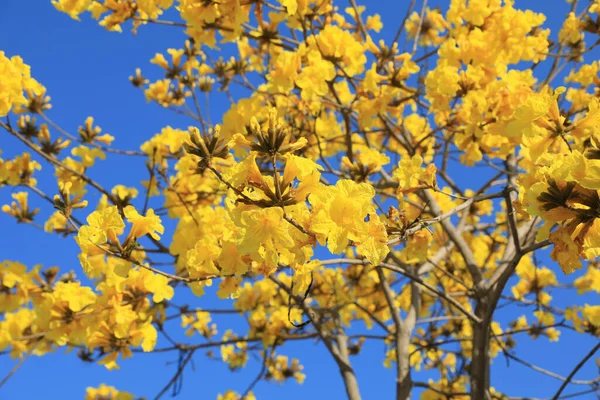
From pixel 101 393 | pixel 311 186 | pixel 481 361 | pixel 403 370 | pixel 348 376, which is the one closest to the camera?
pixel 311 186

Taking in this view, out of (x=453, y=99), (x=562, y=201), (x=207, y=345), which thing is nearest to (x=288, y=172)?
(x=562, y=201)

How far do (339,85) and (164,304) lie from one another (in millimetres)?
2423

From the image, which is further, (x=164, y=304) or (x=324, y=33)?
(x=164, y=304)

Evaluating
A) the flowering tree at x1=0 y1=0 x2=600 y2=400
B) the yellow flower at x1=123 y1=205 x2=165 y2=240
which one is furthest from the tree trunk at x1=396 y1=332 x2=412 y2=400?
the yellow flower at x1=123 y1=205 x2=165 y2=240

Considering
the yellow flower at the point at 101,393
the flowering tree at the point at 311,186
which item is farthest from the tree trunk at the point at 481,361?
the yellow flower at the point at 101,393

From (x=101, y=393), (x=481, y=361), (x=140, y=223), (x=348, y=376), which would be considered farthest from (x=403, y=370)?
(x=101, y=393)

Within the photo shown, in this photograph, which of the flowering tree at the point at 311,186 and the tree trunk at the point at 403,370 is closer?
the flowering tree at the point at 311,186

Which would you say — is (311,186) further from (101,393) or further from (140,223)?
(101,393)

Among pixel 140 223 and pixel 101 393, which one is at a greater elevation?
pixel 101 393

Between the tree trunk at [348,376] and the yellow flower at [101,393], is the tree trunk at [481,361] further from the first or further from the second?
the yellow flower at [101,393]

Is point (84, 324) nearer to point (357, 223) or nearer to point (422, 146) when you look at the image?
point (357, 223)

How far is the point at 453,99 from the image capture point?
11.4 feet

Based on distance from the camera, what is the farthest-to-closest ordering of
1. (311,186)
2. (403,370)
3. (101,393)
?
(101,393) → (403,370) → (311,186)

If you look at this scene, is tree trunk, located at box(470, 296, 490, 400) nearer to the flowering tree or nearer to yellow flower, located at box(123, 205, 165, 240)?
the flowering tree
